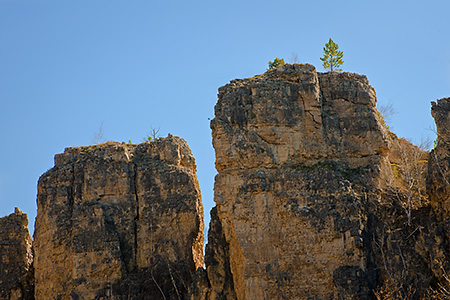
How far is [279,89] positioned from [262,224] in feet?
21.8

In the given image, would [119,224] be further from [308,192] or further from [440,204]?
[440,204]

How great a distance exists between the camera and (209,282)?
46.2 metres

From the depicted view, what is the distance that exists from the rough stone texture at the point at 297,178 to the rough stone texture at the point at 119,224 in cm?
613

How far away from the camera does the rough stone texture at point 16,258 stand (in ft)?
175

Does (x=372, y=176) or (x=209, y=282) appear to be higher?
(x=372, y=176)

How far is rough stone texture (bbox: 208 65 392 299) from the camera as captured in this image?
43625 mm

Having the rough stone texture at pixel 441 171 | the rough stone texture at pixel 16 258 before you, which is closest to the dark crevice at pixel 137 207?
the rough stone texture at pixel 16 258

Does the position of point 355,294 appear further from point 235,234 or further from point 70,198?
point 70,198

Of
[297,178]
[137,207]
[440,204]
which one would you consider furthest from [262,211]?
[137,207]

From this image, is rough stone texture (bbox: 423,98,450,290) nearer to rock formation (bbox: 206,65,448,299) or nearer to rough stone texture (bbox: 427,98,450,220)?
rough stone texture (bbox: 427,98,450,220)

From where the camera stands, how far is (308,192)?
1764 inches

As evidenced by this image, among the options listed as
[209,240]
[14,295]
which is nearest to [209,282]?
[209,240]

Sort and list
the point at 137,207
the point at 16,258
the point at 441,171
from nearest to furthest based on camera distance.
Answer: the point at 441,171 → the point at 137,207 → the point at 16,258

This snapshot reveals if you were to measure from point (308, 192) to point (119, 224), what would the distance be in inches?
449
